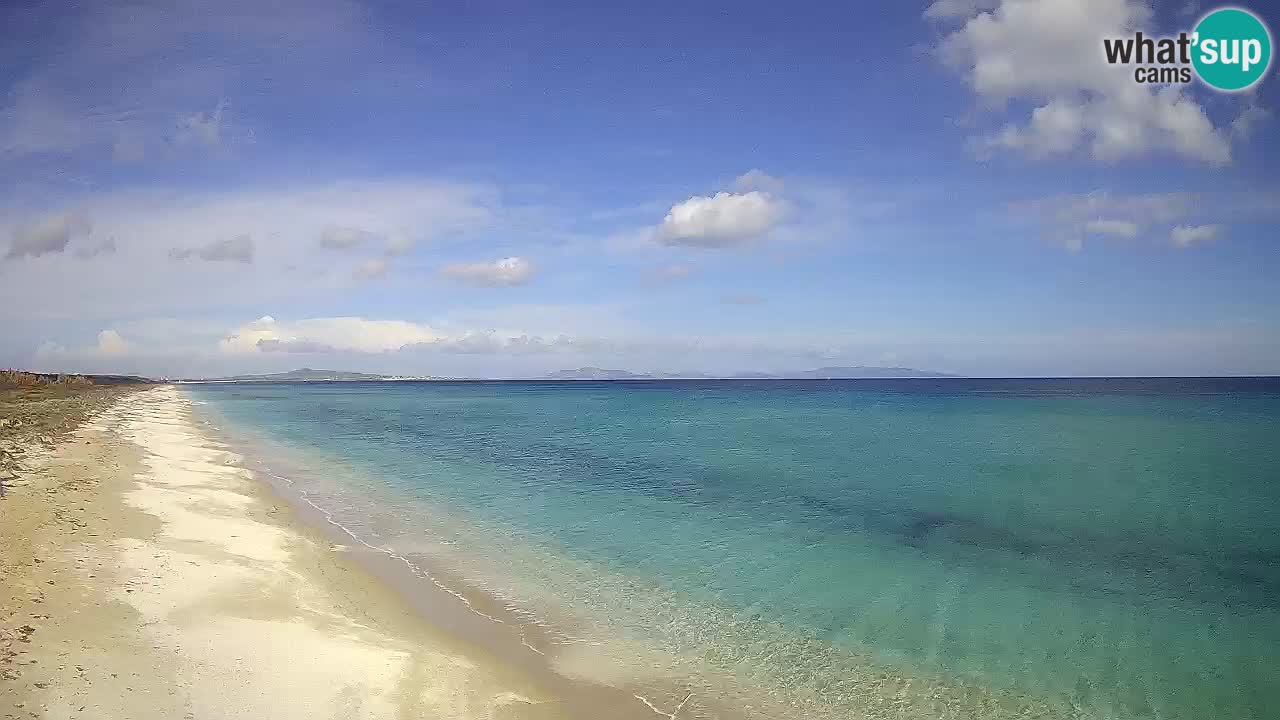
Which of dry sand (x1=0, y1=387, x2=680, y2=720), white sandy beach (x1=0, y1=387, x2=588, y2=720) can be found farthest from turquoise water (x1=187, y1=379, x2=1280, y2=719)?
white sandy beach (x1=0, y1=387, x2=588, y2=720)

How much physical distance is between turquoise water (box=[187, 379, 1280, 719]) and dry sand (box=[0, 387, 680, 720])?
1.86 metres

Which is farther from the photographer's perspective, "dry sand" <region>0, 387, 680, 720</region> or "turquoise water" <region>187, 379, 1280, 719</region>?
"turquoise water" <region>187, 379, 1280, 719</region>

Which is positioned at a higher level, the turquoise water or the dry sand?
the dry sand

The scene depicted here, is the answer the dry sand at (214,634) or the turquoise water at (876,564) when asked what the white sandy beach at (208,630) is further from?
the turquoise water at (876,564)

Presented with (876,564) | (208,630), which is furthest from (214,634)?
(876,564)

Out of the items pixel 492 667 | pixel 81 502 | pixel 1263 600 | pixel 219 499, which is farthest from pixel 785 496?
pixel 81 502

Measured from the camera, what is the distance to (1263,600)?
13969mm

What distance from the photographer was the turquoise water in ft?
33.8

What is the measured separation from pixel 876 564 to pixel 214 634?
13.8m

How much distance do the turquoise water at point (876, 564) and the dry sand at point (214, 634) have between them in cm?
186

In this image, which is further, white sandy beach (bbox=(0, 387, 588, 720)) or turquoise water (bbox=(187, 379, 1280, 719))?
turquoise water (bbox=(187, 379, 1280, 719))

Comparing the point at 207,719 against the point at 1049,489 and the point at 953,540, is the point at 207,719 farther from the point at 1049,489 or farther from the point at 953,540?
the point at 1049,489

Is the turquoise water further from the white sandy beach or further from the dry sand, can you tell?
the white sandy beach

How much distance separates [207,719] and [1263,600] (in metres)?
19.2
